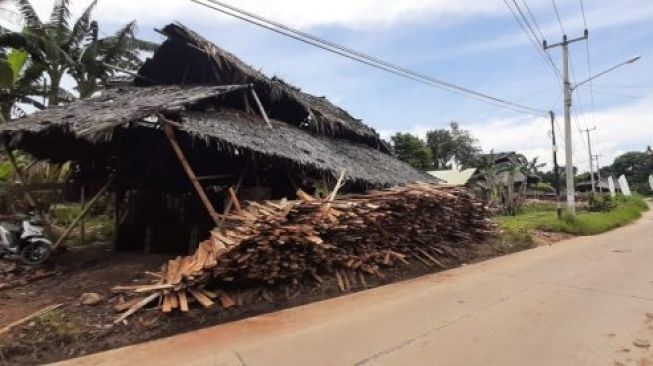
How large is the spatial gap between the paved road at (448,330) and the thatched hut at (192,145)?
11.2 ft

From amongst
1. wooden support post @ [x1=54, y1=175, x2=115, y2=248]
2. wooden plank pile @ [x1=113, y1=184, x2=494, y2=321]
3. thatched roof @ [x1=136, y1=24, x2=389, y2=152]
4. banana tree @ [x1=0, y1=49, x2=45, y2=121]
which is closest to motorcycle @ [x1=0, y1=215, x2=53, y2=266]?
wooden support post @ [x1=54, y1=175, x2=115, y2=248]

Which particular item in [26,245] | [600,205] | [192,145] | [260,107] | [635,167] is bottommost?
[26,245]

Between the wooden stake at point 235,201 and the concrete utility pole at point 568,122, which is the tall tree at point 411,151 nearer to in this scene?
the concrete utility pole at point 568,122

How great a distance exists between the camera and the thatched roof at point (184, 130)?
27.7ft

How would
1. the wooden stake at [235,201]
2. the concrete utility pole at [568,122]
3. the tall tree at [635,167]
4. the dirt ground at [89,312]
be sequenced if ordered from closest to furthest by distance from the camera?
1. the dirt ground at [89,312]
2. the wooden stake at [235,201]
3. the concrete utility pole at [568,122]
4. the tall tree at [635,167]

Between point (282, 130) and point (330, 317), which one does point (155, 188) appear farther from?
point (330, 317)

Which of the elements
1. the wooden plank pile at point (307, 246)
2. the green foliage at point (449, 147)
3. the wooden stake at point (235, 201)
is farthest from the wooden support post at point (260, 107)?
the green foliage at point (449, 147)

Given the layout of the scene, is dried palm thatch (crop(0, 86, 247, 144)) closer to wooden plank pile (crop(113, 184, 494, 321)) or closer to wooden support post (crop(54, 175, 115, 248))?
wooden support post (crop(54, 175, 115, 248))

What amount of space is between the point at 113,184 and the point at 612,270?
11.1 m

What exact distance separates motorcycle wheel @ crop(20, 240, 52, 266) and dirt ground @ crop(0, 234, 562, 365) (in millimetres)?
262

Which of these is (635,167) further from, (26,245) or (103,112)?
(26,245)

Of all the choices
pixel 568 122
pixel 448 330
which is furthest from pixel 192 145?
pixel 568 122

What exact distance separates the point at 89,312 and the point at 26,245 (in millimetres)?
3525

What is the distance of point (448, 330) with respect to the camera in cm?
637
